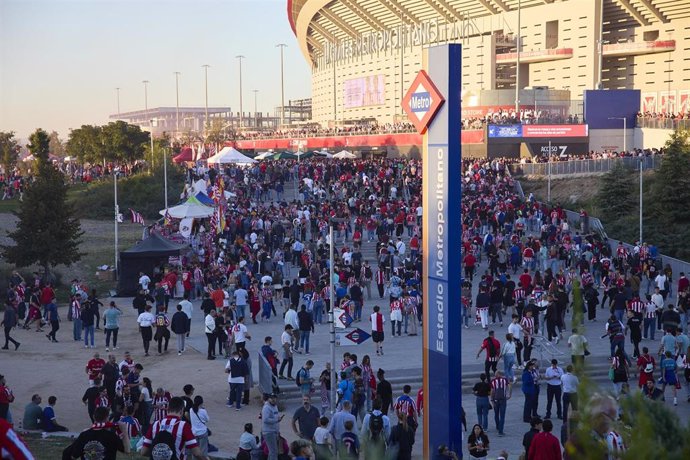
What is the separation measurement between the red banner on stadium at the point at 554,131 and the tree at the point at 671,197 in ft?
49.1

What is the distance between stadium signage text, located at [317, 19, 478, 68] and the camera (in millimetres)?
80062

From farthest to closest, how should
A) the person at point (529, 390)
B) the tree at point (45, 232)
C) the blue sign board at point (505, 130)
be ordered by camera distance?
the blue sign board at point (505, 130), the tree at point (45, 232), the person at point (529, 390)

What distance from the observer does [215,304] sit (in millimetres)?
23078

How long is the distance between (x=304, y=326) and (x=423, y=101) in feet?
26.8

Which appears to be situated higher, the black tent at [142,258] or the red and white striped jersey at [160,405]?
the black tent at [142,258]

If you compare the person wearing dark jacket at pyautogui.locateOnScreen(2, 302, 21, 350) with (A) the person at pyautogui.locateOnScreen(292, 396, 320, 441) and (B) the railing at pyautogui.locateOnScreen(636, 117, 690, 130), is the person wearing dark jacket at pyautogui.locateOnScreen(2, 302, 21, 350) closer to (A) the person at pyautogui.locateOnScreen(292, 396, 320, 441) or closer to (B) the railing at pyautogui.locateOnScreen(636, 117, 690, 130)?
(A) the person at pyautogui.locateOnScreen(292, 396, 320, 441)

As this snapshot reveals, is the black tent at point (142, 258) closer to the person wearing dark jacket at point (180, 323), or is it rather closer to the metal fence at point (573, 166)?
the person wearing dark jacket at point (180, 323)

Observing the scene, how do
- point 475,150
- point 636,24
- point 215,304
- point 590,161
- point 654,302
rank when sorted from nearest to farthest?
1. point 654,302
2. point 215,304
3. point 590,161
4. point 475,150
5. point 636,24

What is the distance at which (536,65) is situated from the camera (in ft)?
237

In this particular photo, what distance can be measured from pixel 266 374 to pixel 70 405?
3493mm

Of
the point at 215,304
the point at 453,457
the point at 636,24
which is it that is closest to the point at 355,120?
the point at 636,24

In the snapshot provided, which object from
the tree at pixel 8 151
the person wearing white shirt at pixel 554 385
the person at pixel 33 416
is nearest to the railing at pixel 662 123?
the person wearing white shirt at pixel 554 385

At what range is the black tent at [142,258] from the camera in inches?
1102

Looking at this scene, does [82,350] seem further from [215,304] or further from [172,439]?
[172,439]
